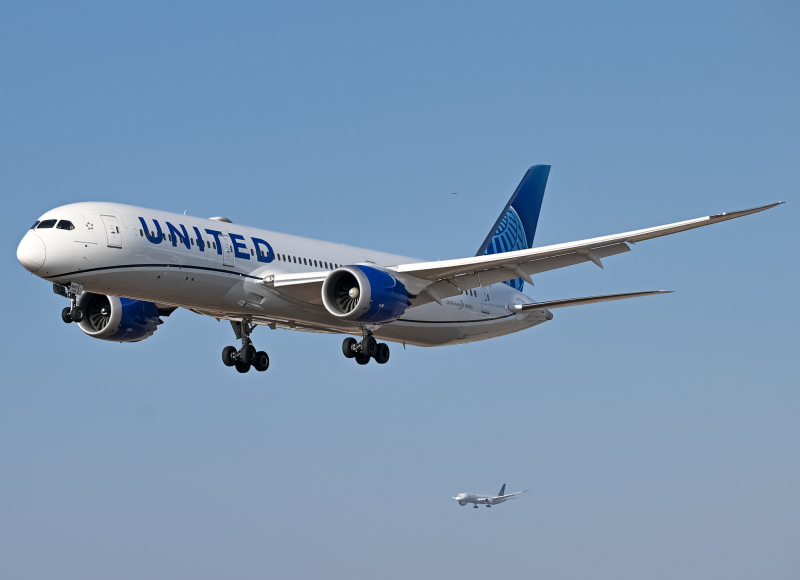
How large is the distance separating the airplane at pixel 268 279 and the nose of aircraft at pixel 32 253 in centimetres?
3

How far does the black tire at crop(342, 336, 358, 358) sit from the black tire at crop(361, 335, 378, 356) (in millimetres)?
515

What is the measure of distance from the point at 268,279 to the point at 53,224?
7313mm

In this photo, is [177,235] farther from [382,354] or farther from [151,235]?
[382,354]

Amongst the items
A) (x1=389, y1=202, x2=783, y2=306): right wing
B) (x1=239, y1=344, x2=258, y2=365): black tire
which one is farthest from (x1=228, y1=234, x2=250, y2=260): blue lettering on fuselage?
(x1=389, y1=202, x2=783, y2=306): right wing

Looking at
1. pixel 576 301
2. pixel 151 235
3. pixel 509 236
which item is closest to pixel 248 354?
pixel 151 235

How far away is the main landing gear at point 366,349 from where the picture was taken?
40625 millimetres

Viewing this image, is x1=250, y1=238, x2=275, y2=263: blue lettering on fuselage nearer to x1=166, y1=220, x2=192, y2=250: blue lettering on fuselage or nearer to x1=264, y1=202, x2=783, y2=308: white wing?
x1=264, y1=202, x2=783, y2=308: white wing

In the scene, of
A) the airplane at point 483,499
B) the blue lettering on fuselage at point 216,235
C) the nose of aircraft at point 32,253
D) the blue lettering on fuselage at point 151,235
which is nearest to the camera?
the nose of aircraft at point 32,253

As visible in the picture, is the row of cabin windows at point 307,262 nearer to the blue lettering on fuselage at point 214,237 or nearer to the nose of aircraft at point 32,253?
the blue lettering on fuselage at point 214,237

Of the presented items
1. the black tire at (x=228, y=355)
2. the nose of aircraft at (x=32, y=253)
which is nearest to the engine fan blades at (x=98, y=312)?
the black tire at (x=228, y=355)

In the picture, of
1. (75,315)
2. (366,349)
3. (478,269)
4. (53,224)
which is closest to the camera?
(53,224)

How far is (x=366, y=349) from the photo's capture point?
1598 inches

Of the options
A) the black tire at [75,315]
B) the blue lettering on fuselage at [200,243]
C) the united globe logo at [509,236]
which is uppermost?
the united globe logo at [509,236]

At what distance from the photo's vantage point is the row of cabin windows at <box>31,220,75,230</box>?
33031mm
